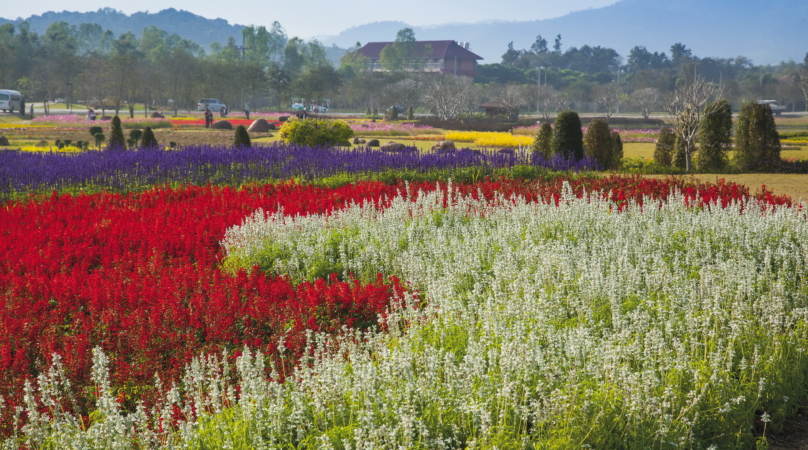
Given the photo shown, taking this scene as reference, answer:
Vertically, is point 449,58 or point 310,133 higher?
point 449,58

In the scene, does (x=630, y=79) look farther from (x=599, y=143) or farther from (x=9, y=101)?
(x=599, y=143)

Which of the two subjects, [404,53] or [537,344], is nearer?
[537,344]

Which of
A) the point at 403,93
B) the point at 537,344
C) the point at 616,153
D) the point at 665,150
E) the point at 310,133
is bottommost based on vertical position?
the point at 537,344

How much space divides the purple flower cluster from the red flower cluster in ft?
11.4

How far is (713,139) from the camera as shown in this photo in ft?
59.2

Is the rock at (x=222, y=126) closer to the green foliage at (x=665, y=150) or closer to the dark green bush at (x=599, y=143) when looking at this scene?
the dark green bush at (x=599, y=143)

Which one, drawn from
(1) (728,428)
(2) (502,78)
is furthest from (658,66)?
(1) (728,428)

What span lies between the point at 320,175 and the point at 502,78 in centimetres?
9912

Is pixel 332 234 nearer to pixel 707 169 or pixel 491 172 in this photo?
pixel 491 172

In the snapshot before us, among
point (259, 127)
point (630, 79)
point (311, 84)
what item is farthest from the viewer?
point (630, 79)

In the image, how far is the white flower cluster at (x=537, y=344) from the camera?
360cm

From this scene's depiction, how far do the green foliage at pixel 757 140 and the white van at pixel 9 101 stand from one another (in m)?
53.1

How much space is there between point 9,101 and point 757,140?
5375 cm

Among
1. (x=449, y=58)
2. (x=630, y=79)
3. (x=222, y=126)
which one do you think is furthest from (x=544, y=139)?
(x=449, y=58)
